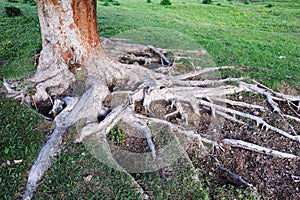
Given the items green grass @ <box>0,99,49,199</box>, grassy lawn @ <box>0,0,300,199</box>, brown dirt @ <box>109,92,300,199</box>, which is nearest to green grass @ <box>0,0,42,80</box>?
grassy lawn @ <box>0,0,300,199</box>

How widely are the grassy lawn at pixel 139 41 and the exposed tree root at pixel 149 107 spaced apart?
0.69 feet

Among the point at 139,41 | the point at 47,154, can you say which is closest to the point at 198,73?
the point at 139,41

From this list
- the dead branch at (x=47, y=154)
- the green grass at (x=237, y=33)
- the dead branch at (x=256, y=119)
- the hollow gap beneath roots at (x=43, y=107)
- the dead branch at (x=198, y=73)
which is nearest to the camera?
the dead branch at (x=47, y=154)

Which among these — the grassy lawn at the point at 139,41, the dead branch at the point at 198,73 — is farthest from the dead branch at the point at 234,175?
the dead branch at the point at 198,73

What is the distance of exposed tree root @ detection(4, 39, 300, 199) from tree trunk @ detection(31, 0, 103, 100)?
60 millimetres

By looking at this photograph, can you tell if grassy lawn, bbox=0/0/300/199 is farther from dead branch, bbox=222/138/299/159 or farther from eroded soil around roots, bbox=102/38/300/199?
dead branch, bbox=222/138/299/159

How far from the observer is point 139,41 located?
9070 millimetres

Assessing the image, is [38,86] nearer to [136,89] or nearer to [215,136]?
[136,89]

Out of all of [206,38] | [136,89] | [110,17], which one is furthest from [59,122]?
[110,17]

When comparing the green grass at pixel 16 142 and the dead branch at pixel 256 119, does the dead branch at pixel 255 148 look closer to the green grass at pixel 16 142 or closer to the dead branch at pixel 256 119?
the dead branch at pixel 256 119

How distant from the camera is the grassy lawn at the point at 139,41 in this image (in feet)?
11.7

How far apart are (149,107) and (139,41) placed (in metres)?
4.40

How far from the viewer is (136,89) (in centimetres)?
531

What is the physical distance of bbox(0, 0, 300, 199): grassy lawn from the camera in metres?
3.57
